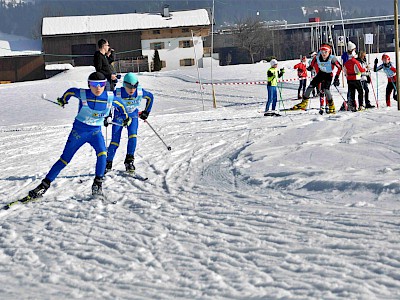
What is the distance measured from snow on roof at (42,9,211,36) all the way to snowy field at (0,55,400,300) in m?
54.3

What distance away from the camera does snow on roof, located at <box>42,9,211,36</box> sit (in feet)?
210

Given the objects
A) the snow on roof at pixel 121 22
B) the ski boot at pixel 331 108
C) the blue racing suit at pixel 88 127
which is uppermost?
the snow on roof at pixel 121 22

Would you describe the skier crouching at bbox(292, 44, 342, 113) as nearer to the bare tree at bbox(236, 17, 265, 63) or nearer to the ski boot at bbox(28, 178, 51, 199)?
the ski boot at bbox(28, 178, 51, 199)

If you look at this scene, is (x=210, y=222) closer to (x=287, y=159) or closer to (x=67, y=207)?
(x=67, y=207)

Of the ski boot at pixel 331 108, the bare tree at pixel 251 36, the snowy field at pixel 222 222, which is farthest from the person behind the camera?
the bare tree at pixel 251 36

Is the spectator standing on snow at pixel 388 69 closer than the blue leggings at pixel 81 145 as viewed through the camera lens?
No

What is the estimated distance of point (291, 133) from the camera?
1106 centimetres

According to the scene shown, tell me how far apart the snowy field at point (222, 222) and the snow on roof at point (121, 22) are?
178ft

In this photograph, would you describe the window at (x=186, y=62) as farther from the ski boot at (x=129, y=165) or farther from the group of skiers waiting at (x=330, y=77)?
the ski boot at (x=129, y=165)

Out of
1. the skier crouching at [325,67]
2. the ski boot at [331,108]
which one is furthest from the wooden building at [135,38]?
the skier crouching at [325,67]

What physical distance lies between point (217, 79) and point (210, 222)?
101 feet

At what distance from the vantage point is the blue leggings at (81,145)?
7.55 meters

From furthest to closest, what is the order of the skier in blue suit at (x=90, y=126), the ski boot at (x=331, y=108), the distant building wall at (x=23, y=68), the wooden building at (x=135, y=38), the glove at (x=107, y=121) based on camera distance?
the wooden building at (x=135, y=38) < the distant building wall at (x=23, y=68) < the ski boot at (x=331, y=108) < the glove at (x=107, y=121) < the skier in blue suit at (x=90, y=126)

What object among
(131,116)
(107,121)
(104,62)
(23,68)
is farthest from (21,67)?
(107,121)
